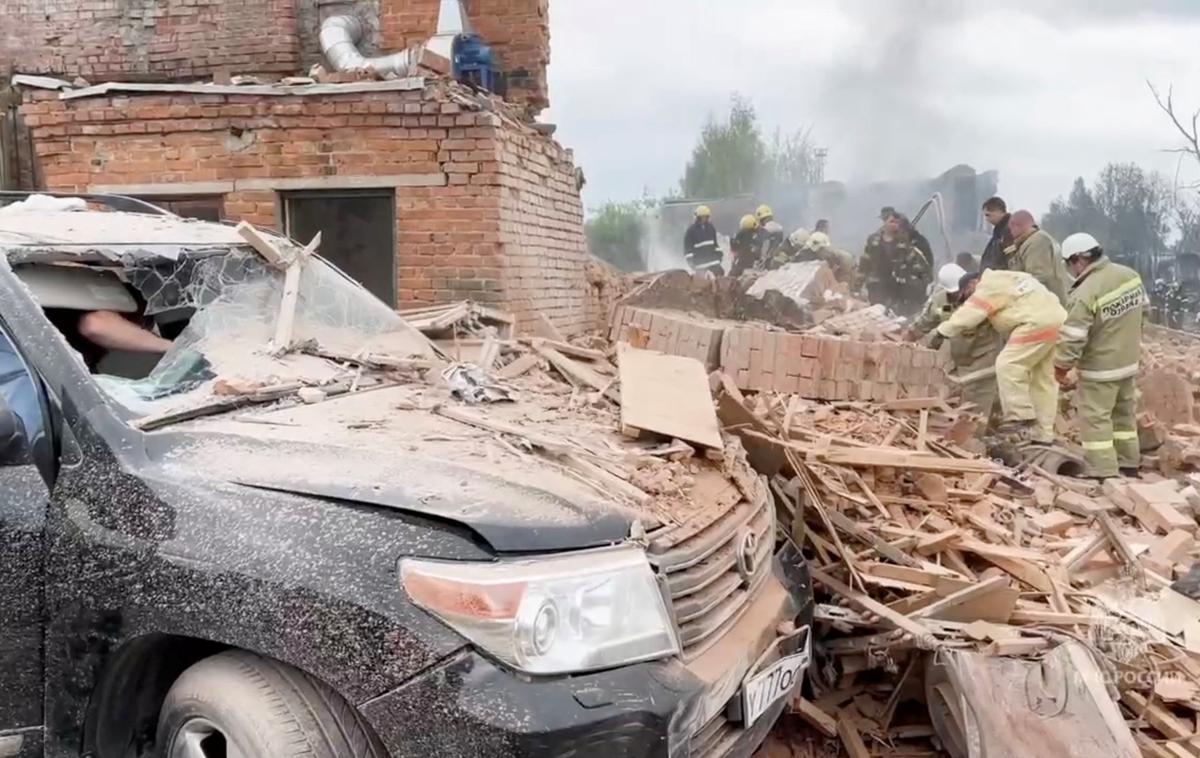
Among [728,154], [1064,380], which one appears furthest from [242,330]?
[728,154]

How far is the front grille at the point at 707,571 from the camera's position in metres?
2.26

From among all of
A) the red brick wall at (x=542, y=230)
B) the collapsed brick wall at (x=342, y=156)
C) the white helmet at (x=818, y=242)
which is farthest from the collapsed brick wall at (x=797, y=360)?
the white helmet at (x=818, y=242)

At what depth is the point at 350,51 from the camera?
8758mm

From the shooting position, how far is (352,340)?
344 cm

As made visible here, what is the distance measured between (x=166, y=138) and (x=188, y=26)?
1.99 metres

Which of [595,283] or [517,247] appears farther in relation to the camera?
[595,283]

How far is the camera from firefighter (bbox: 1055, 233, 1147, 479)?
7.36 m

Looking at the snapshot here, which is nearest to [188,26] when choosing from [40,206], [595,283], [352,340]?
[595,283]

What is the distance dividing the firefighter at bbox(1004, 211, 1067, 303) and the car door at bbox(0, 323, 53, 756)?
8.49 m

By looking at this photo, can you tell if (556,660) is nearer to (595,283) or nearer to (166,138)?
(166,138)

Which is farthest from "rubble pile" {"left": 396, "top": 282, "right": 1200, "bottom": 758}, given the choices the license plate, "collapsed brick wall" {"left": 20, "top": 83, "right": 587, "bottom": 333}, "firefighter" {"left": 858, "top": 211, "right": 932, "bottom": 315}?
"firefighter" {"left": 858, "top": 211, "right": 932, "bottom": 315}

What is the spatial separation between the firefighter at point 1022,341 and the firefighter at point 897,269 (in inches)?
183

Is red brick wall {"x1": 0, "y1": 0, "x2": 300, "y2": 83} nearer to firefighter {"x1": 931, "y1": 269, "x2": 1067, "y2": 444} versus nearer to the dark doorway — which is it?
the dark doorway

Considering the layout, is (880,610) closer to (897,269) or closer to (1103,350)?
(1103,350)
